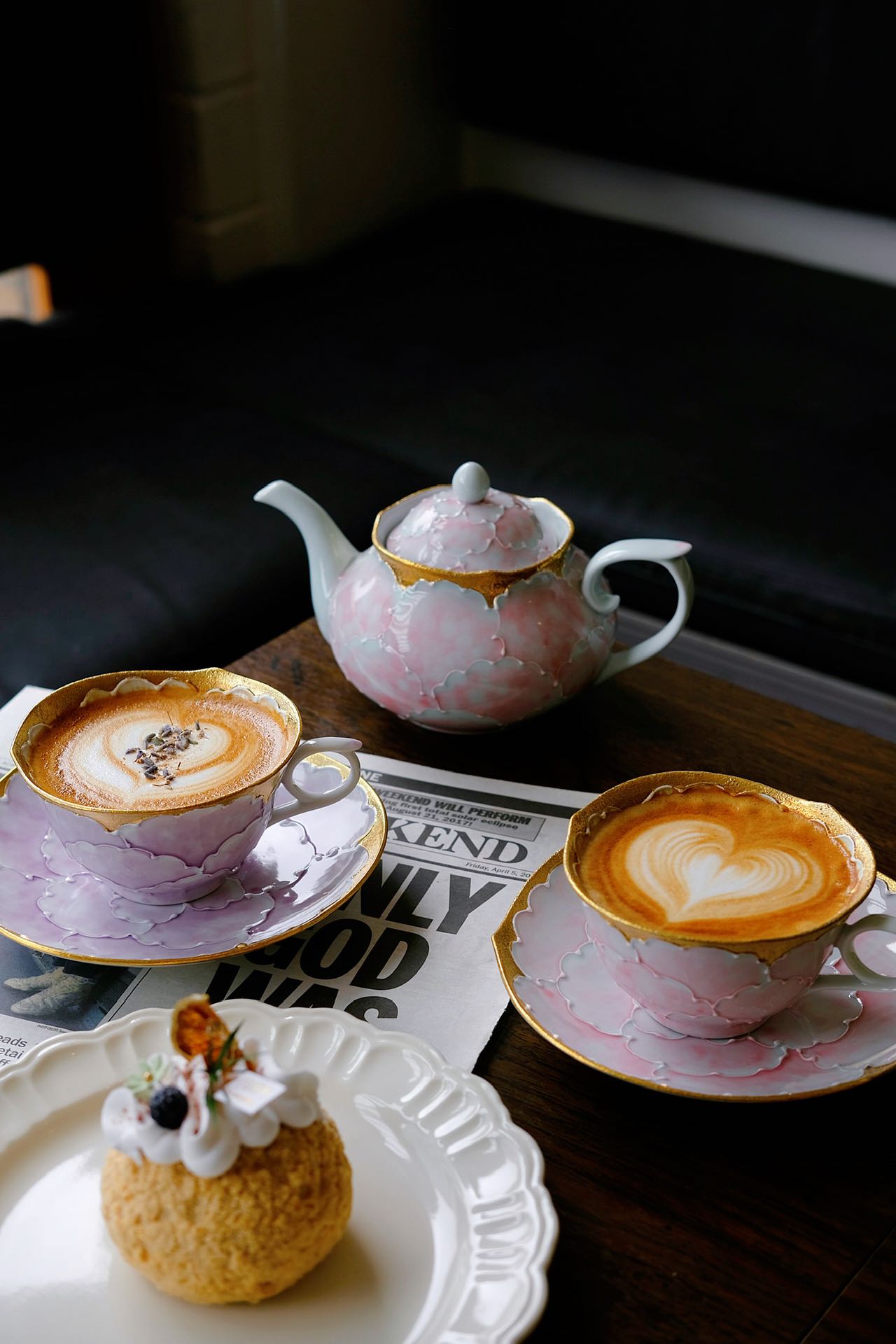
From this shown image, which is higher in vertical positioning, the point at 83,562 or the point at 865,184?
the point at 865,184

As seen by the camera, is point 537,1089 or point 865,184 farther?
point 865,184

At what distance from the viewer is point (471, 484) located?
709mm

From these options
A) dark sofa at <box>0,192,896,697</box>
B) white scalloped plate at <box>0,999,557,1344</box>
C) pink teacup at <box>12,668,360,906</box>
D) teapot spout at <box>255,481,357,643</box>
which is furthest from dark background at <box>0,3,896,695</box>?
white scalloped plate at <box>0,999,557,1344</box>

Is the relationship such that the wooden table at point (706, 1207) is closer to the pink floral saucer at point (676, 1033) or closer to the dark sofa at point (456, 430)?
the pink floral saucer at point (676, 1033)

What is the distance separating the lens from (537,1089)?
0.53 m

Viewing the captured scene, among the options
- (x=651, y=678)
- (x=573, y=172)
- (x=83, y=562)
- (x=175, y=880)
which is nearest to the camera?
(x=175, y=880)

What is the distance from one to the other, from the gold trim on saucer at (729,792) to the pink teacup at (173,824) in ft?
0.43

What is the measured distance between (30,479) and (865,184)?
1.17 meters

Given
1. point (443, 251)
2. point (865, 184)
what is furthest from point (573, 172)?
point (865, 184)

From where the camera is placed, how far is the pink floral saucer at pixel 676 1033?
0.49m

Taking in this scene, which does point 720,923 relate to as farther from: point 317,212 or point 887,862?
point 317,212

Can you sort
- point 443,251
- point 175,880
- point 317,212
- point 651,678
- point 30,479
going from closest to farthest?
point 175,880
point 651,678
point 30,479
point 443,251
point 317,212

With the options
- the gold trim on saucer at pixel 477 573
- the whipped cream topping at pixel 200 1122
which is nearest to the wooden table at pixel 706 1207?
the whipped cream topping at pixel 200 1122

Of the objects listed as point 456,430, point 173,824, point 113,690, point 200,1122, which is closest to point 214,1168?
point 200,1122
